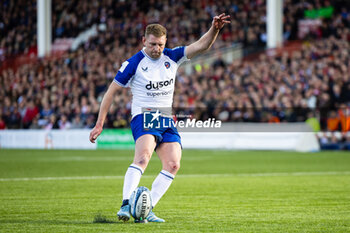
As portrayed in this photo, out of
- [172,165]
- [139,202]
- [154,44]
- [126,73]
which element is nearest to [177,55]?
[154,44]

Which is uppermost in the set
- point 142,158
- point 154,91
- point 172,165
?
point 154,91

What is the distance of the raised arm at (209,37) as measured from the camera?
720 centimetres

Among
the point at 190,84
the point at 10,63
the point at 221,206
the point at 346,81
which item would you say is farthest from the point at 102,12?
the point at 221,206

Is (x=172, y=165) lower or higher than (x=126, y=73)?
A: lower

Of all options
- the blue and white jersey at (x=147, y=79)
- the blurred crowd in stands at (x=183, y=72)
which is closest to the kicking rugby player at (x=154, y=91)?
the blue and white jersey at (x=147, y=79)

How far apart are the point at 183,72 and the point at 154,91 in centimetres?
2384

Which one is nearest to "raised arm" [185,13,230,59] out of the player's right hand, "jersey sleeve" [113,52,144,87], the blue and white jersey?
the blue and white jersey

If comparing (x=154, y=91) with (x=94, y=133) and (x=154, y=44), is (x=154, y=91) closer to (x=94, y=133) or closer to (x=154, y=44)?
(x=154, y=44)

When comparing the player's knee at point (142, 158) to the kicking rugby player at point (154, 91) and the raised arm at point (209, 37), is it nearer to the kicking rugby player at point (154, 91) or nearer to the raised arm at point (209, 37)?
the kicking rugby player at point (154, 91)

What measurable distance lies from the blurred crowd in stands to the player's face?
17.2m

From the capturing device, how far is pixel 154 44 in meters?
7.16

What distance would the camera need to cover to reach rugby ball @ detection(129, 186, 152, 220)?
6809mm

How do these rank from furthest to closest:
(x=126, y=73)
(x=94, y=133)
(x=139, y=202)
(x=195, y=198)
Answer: (x=195, y=198) → (x=126, y=73) → (x=94, y=133) → (x=139, y=202)

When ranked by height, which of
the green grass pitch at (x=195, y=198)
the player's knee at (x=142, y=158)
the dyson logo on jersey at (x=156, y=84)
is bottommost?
the green grass pitch at (x=195, y=198)
